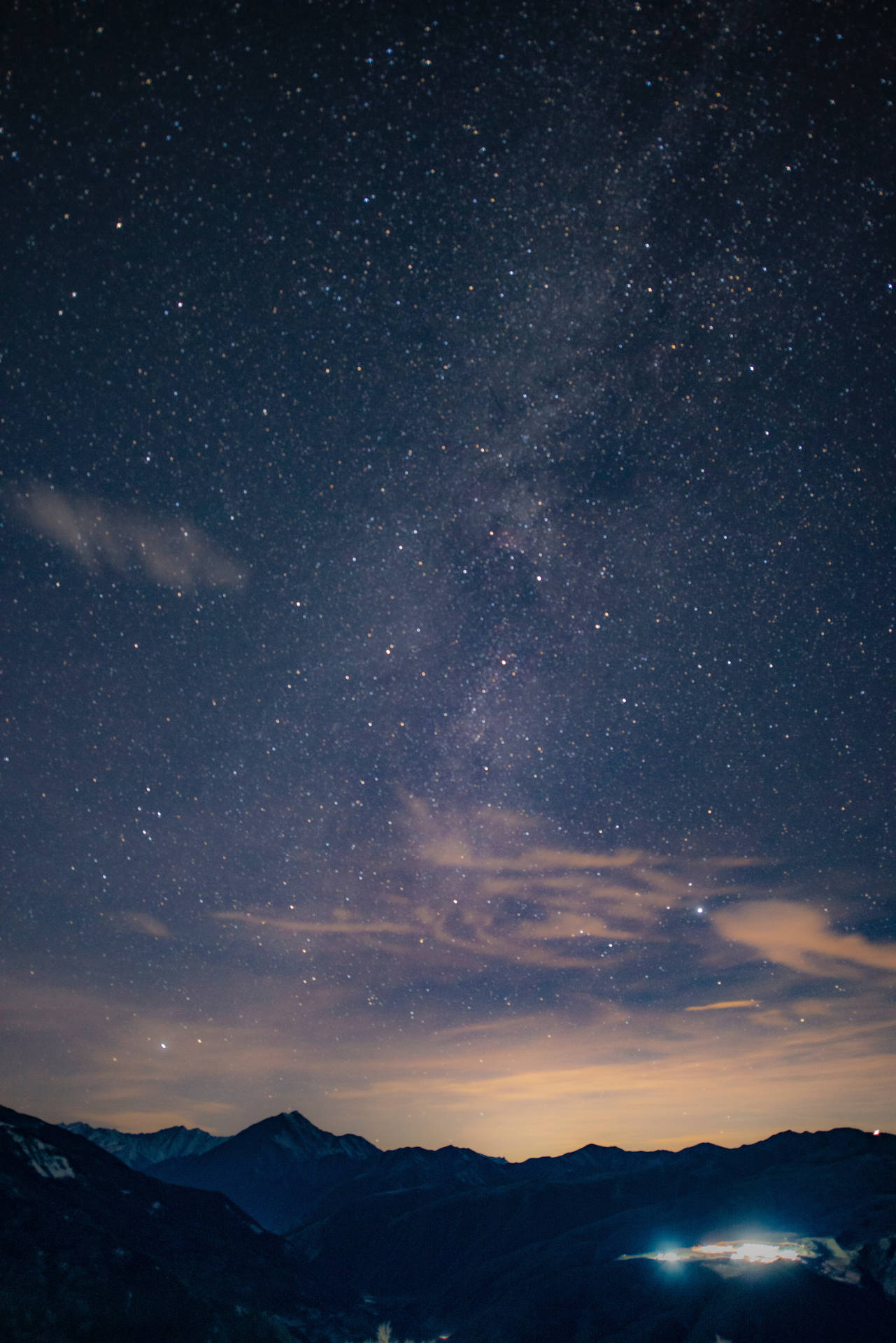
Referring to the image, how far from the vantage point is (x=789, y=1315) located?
80312 millimetres

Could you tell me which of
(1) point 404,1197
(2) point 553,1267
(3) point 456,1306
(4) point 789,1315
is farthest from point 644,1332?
(1) point 404,1197

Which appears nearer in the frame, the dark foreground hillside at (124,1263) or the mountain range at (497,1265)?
the dark foreground hillside at (124,1263)

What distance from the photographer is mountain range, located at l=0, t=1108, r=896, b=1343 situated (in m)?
70.4

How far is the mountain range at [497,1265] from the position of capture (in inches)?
2773

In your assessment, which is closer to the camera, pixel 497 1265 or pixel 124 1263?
pixel 124 1263

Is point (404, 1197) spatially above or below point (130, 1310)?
below

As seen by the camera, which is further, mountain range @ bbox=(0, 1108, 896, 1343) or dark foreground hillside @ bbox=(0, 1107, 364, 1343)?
mountain range @ bbox=(0, 1108, 896, 1343)

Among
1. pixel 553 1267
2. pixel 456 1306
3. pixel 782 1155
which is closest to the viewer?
pixel 553 1267

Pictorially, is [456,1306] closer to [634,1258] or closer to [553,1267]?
[553,1267]

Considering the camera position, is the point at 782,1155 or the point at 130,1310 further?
the point at 782,1155

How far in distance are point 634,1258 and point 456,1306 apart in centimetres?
3853

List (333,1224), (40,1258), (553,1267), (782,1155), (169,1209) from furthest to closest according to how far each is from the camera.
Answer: (333,1224), (782,1155), (553,1267), (169,1209), (40,1258)

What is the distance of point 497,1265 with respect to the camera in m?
134

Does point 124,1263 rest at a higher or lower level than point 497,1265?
higher
